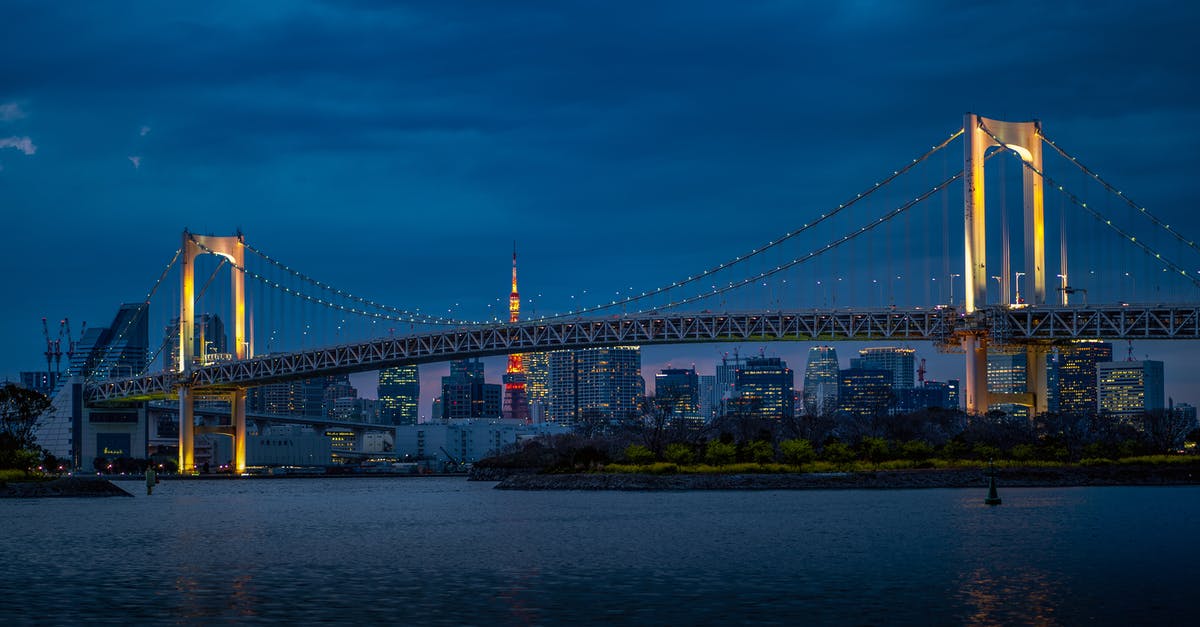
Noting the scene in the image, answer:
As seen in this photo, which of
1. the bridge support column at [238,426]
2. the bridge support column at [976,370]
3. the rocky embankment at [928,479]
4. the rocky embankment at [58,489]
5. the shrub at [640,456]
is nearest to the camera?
the rocky embankment at [928,479]

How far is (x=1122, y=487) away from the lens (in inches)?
1997

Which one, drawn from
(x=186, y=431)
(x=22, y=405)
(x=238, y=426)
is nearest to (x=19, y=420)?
(x=22, y=405)

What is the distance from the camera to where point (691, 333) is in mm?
77000

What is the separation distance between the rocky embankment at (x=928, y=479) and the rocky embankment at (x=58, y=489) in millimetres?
21771

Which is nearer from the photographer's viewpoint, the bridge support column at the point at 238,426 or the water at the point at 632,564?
the water at the point at 632,564

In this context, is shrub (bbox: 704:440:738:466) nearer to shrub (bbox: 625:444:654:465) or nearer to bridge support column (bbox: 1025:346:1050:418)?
shrub (bbox: 625:444:654:465)

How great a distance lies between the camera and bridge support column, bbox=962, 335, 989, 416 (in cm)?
6394

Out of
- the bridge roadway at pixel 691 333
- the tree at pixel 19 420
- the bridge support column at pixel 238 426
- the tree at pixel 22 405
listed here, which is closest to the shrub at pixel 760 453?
the bridge roadway at pixel 691 333

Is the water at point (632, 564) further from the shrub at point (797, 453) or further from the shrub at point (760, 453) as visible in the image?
the shrub at point (760, 453)

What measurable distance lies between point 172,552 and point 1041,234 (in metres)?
45.6

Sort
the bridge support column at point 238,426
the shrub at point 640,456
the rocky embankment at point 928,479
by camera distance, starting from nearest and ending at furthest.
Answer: the rocky embankment at point 928,479
the shrub at point 640,456
the bridge support column at point 238,426

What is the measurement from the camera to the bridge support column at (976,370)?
210ft

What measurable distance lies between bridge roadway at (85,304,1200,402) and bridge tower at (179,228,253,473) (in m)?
1.00

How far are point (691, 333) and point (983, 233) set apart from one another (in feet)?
62.6
